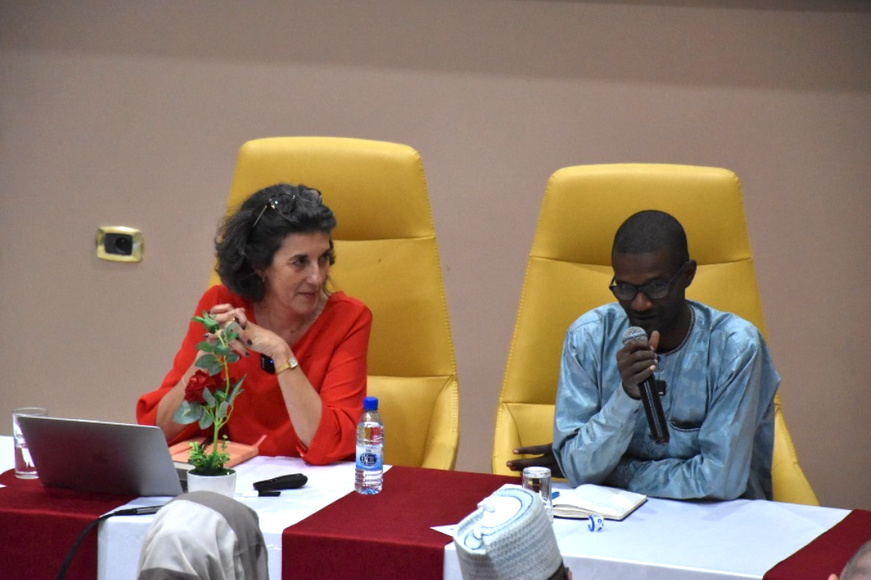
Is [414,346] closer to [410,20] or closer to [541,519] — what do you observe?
[410,20]

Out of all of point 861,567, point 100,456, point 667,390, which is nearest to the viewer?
point 861,567

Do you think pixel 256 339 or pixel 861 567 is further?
pixel 256 339

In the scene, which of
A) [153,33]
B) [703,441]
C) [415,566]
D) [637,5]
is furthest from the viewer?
[153,33]

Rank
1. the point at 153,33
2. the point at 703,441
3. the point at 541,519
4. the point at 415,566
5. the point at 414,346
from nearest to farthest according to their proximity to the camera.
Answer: the point at 541,519
the point at 415,566
the point at 703,441
the point at 414,346
the point at 153,33

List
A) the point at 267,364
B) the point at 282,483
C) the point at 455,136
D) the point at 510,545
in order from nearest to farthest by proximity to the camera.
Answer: the point at 510,545, the point at 282,483, the point at 267,364, the point at 455,136

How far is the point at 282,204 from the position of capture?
95.3 inches

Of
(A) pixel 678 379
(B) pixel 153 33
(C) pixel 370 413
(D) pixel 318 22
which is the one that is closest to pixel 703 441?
(A) pixel 678 379

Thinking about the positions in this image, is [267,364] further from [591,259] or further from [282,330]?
[591,259]

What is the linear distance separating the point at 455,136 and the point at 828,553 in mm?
2050

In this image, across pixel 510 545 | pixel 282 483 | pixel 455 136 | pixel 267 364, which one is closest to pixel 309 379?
pixel 267 364

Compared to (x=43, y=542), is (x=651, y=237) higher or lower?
higher

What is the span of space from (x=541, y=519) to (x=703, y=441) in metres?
1.43

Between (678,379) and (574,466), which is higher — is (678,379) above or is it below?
above

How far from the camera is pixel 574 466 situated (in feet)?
6.66
